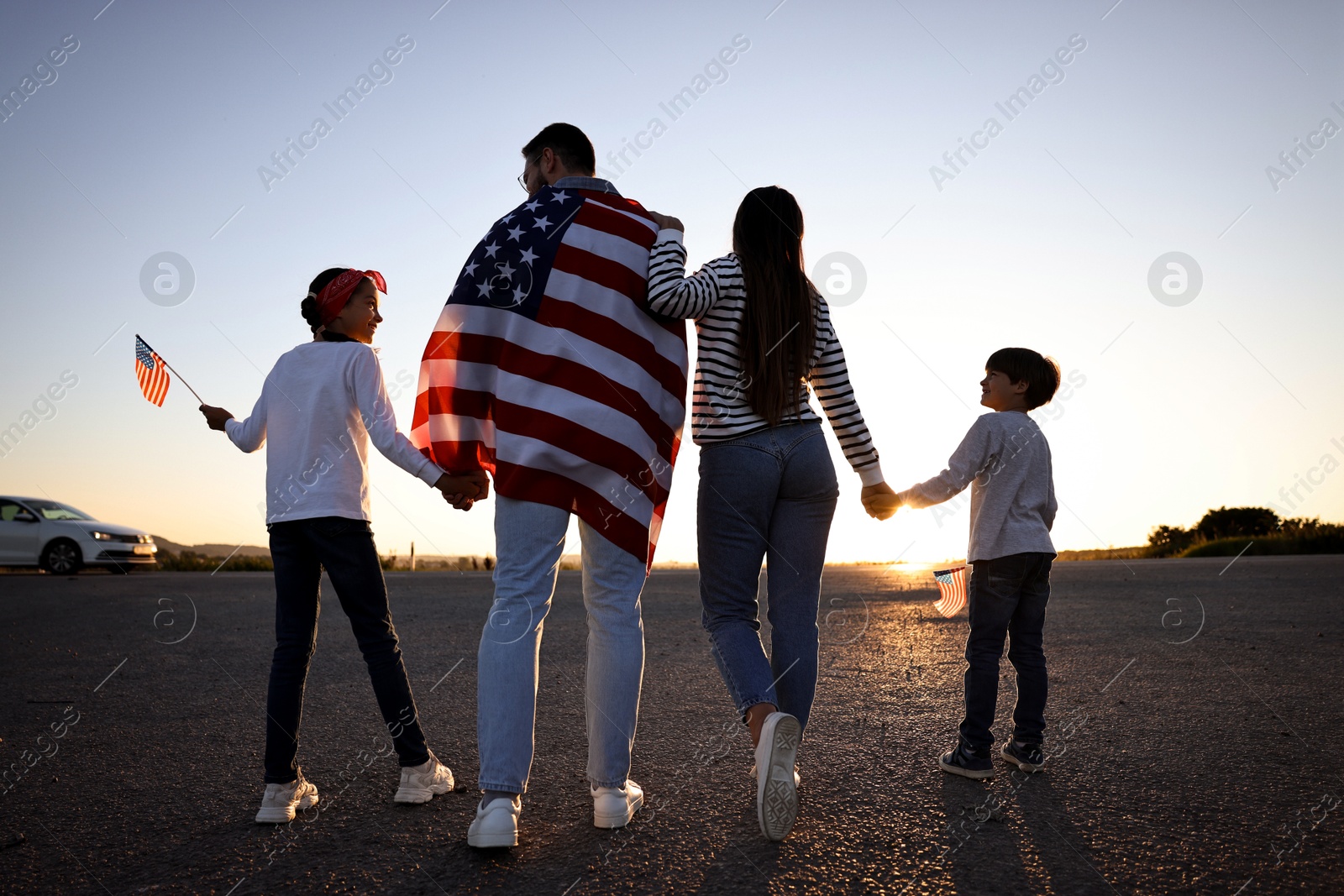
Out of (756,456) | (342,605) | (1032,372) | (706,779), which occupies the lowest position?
(706,779)

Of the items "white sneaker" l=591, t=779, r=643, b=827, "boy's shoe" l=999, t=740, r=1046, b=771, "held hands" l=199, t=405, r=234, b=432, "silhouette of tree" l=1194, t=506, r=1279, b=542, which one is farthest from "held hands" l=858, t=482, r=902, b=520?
"silhouette of tree" l=1194, t=506, r=1279, b=542

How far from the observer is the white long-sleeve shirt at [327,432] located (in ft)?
10.0

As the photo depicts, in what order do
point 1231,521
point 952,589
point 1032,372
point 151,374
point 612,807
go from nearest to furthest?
point 612,807 < point 1032,372 < point 952,589 < point 151,374 < point 1231,521

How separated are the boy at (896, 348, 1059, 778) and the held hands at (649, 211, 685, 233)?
1343mm

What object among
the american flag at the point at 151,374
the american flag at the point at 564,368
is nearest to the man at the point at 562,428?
the american flag at the point at 564,368

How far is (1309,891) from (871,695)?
2.60 meters

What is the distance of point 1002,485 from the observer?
3674mm

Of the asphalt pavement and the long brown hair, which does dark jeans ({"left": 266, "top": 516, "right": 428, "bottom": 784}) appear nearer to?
the asphalt pavement

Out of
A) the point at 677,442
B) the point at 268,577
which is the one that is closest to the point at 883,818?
the point at 677,442

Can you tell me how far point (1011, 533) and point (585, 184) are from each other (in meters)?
2.10

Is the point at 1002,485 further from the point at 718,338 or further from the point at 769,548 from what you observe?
the point at 718,338

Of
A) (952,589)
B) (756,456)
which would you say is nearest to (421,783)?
(756,456)

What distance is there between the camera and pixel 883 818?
2799mm

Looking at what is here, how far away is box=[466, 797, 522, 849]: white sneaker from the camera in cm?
251
